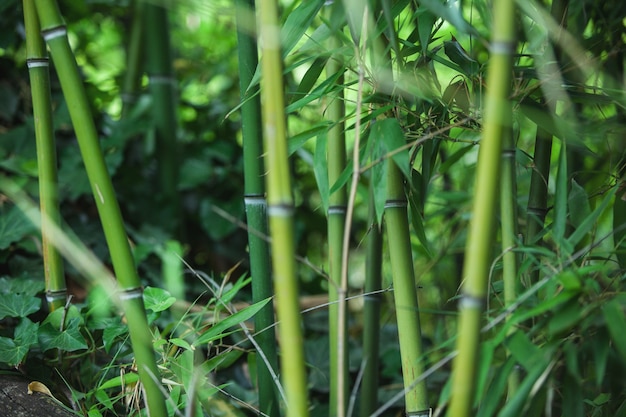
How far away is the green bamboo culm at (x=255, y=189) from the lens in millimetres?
897

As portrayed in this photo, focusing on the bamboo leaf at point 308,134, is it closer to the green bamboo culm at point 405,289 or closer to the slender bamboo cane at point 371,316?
the green bamboo culm at point 405,289

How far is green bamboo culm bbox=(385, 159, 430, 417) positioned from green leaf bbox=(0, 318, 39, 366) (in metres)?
0.49

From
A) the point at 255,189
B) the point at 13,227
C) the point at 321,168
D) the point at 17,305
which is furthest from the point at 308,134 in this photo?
the point at 13,227

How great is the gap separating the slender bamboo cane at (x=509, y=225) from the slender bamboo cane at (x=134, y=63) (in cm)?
124

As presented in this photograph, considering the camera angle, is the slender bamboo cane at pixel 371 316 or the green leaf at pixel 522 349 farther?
the slender bamboo cane at pixel 371 316

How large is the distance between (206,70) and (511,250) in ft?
5.11

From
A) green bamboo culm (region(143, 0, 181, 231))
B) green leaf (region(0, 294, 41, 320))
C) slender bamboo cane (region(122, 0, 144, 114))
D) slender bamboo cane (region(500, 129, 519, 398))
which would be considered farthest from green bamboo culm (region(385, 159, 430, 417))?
slender bamboo cane (region(122, 0, 144, 114))

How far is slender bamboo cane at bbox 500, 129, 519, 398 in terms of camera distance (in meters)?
0.77

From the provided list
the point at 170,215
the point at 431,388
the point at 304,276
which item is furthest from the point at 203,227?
the point at 431,388

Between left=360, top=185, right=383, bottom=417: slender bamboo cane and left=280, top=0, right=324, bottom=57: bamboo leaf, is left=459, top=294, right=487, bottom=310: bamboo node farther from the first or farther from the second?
left=360, top=185, right=383, bottom=417: slender bamboo cane

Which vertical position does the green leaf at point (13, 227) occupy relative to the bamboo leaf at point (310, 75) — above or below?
below

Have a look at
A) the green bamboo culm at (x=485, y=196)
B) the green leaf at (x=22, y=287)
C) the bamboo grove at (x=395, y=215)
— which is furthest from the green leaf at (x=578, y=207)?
the green leaf at (x=22, y=287)

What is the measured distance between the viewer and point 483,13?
77 cm

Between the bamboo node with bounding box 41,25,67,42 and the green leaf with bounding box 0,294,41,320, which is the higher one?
the bamboo node with bounding box 41,25,67,42
